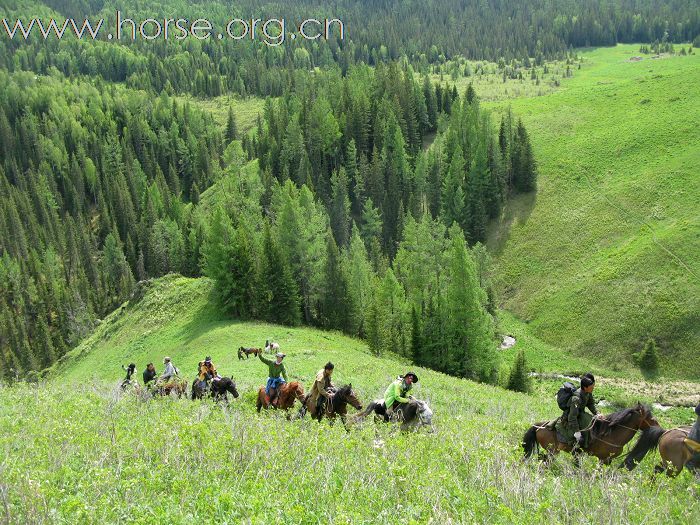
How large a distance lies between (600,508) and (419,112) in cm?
11482

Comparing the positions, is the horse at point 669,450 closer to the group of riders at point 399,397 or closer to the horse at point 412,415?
the group of riders at point 399,397

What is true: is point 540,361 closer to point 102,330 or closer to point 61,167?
point 102,330

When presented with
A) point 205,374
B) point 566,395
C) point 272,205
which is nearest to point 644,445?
point 566,395

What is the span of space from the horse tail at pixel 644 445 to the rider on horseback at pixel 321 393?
8.81 m

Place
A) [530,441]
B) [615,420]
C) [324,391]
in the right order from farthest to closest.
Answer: [324,391]
[530,441]
[615,420]

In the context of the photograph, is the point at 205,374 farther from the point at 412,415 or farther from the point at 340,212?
the point at 340,212

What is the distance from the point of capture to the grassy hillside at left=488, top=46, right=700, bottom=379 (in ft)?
219

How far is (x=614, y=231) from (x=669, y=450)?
3009 inches

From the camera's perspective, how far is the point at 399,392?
16766 mm

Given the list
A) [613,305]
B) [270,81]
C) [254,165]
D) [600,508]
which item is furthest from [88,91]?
[600,508]

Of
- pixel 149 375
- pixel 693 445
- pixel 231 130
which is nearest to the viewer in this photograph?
pixel 693 445

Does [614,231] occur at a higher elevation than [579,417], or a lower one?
lower

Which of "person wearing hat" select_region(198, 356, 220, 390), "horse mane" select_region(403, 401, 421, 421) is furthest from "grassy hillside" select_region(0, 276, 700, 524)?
"person wearing hat" select_region(198, 356, 220, 390)

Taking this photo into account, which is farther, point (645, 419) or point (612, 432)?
point (612, 432)
